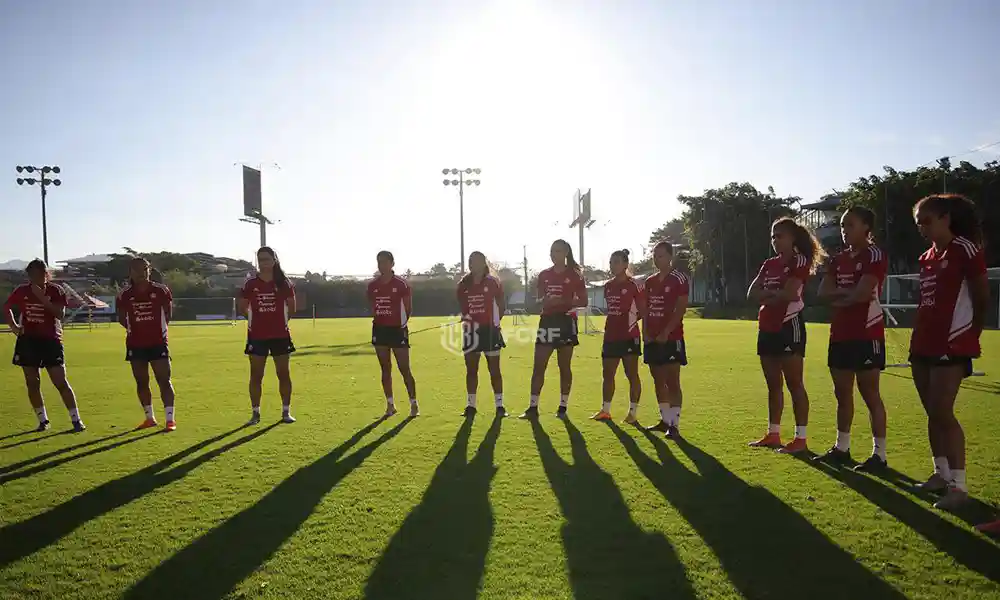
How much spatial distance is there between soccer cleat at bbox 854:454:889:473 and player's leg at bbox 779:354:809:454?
0.61 metres

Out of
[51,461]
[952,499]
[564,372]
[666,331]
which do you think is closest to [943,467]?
[952,499]

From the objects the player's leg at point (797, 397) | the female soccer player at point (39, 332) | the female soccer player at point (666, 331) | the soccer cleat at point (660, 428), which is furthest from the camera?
the female soccer player at point (39, 332)

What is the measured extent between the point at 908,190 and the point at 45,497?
1873 inches

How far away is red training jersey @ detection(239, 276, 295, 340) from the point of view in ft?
25.6

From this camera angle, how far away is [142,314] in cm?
739

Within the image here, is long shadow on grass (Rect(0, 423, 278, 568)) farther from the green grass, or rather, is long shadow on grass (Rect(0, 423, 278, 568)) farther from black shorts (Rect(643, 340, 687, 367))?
black shorts (Rect(643, 340, 687, 367))

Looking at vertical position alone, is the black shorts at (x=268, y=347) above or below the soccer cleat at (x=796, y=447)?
above

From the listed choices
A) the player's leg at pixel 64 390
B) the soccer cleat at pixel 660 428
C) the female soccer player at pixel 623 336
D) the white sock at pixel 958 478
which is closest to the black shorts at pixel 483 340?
the female soccer player at pixel 623 336

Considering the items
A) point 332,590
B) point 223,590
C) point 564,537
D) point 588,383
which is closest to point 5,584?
Result: point 223,590

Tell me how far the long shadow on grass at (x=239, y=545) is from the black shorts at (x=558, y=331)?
10.5ft

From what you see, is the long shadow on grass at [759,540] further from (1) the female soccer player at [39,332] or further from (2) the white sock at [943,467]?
(1) the female soccer player at [39,332]

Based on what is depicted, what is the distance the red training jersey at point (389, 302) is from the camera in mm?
8359

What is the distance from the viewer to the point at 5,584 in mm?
3332

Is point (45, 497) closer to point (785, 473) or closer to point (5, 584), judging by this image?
point (5, 584)
